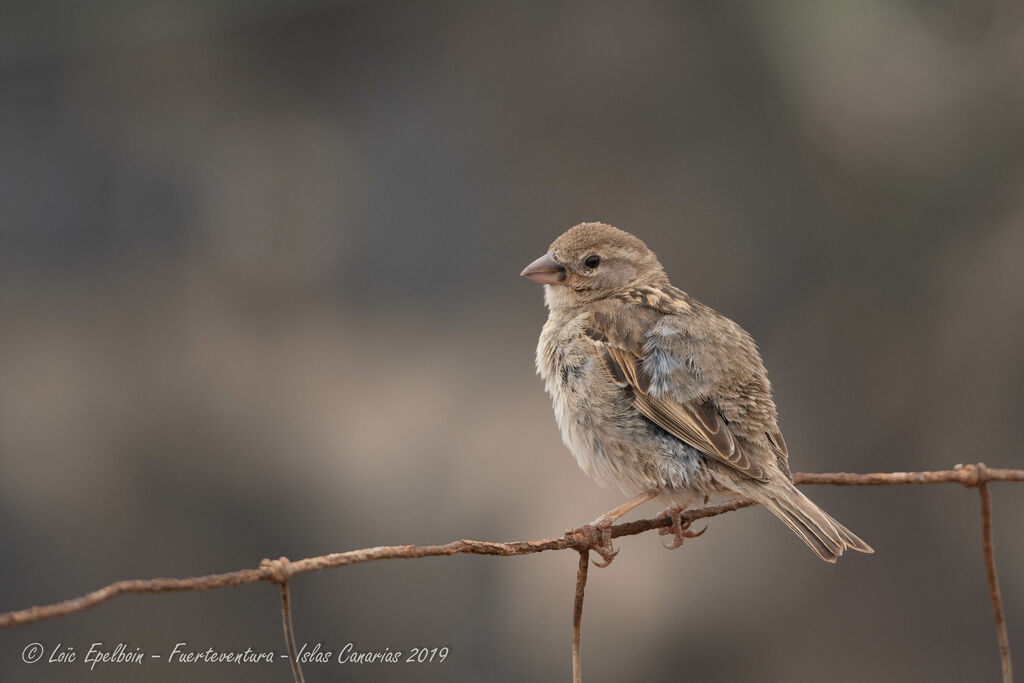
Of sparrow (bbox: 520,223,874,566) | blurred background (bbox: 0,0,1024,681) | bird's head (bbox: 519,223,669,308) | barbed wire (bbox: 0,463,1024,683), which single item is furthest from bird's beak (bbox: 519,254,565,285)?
blurred background (bbox: 0,0,1024,681)

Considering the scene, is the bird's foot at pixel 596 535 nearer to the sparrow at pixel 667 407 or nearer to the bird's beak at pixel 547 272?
the sparrow at pixel 667 407

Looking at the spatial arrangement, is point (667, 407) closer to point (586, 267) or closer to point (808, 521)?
point (808, 521)

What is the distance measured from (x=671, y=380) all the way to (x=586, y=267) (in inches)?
28.6

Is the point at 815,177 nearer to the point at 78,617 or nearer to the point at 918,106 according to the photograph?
the point at 918,106

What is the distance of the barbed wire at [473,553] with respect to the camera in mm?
1746

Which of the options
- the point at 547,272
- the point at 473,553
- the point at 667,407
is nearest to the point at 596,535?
the point at 667,407

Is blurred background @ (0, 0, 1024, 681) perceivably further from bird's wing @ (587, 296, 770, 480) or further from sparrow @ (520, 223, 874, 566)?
bird's wing @ (587, 296, 770, 480)

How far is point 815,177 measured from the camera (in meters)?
8.33

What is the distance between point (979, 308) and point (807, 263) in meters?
1.25

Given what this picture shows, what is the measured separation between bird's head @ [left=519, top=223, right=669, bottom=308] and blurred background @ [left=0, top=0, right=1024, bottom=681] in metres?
2.91

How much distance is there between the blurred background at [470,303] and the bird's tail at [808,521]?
351 centimetres

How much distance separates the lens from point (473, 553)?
2.24 meters

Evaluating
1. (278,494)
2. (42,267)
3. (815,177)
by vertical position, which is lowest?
(278,494)

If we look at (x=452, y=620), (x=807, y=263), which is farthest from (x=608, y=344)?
(x=807, y=263)
